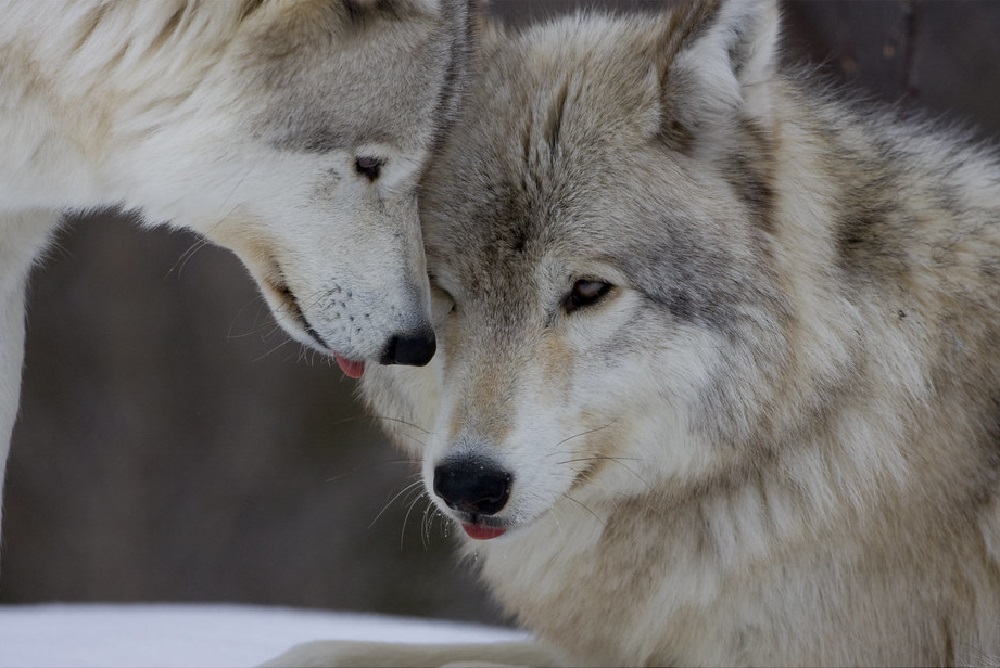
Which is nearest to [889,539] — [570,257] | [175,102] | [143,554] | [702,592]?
[702,592]

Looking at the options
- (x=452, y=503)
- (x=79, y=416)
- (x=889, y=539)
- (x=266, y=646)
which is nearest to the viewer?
(x=452, y=503)

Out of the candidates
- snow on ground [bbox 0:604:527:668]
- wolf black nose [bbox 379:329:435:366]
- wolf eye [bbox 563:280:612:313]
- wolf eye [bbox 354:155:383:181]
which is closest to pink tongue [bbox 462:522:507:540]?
wolf black nose [bbox 379:329:435:366]

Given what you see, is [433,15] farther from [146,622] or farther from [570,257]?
[146,622]

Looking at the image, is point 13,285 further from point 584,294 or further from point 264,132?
point 584,294

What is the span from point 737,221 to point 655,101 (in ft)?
1.05

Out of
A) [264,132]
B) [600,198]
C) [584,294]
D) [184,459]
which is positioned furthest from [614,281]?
[184,459]

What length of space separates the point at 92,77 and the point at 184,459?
19.6 ft

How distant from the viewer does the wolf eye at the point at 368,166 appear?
2607 millimetres

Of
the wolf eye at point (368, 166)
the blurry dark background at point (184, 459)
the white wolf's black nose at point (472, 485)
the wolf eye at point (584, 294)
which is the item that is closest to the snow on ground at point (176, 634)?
the white wolf's black nose at point (472, 485)

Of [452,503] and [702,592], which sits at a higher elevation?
[452,503]

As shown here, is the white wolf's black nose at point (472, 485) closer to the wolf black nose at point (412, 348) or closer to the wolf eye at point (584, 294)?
the wolf black nose at point (412, 348)

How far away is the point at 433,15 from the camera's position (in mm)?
2699

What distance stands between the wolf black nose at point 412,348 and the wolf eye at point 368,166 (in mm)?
382

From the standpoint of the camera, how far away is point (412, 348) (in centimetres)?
253
